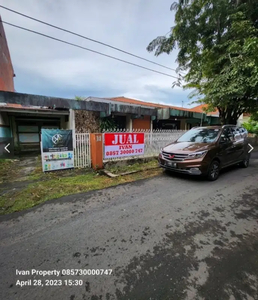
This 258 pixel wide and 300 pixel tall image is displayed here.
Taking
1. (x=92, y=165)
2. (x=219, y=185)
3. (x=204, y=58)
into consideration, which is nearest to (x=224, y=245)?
(x=219, y=185)

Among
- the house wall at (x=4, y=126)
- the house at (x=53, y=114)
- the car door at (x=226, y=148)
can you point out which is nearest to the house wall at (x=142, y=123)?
the house at (x=53, y=114)

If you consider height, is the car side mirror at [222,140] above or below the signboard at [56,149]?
above

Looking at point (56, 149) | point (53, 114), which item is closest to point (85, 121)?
point (53, 114)

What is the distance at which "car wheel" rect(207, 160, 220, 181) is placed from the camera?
477 cm

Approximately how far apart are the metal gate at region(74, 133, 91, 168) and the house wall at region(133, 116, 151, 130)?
25.0ft

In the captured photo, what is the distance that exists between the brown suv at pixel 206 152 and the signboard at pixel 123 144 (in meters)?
1.71

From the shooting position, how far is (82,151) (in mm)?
5930

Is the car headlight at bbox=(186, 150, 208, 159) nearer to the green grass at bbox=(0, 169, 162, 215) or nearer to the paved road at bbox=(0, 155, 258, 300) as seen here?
the paved road at bbox=(0, 155, 258, 300)

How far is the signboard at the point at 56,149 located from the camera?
5.15 m

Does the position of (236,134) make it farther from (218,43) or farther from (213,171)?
(218,43)

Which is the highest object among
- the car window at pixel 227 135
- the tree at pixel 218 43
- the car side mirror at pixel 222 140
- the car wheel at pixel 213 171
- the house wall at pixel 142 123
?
the tree at pixel 218 43

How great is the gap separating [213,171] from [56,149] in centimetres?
529

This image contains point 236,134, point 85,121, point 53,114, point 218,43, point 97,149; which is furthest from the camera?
point 53,114

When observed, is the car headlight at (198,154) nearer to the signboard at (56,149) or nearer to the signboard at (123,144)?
the signboard at (123,144)
